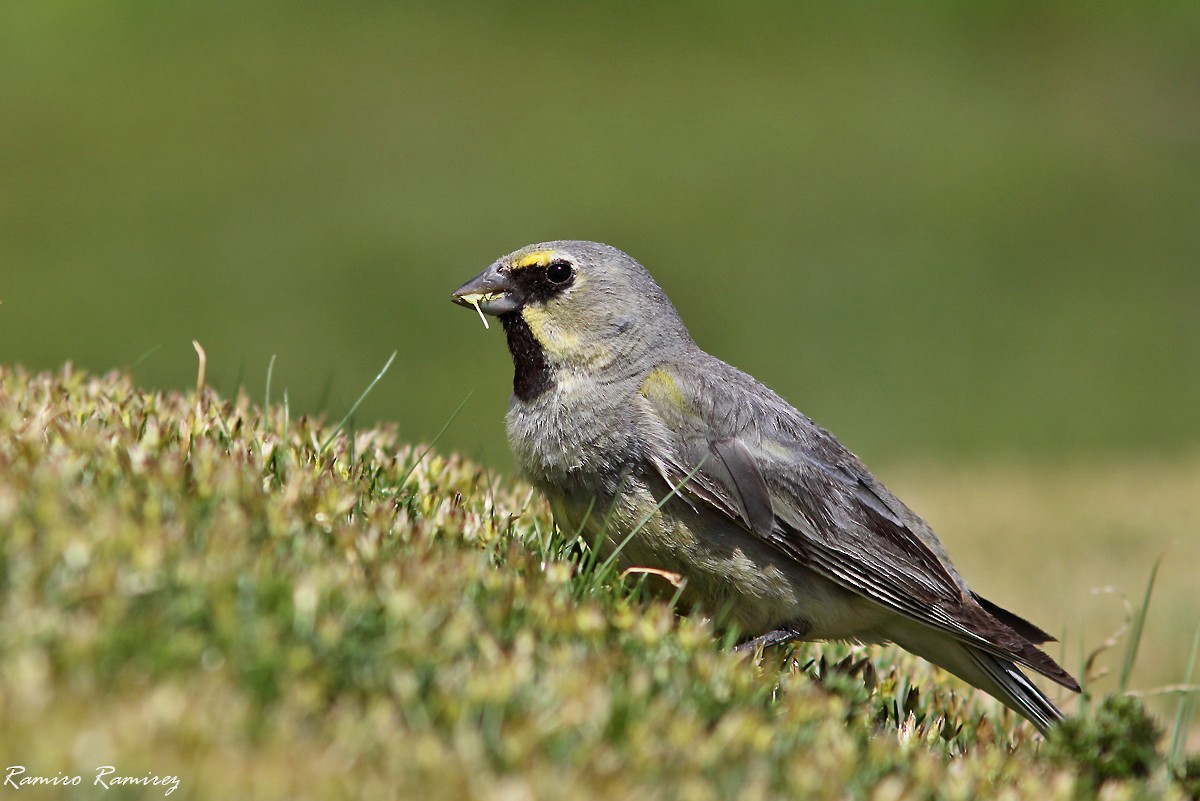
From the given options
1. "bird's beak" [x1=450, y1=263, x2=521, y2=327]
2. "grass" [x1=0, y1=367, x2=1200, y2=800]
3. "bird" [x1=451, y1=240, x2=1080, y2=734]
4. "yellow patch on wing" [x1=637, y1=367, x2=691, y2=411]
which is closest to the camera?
"grass" [x1=0, y1=367, x2=1200, y2=800]

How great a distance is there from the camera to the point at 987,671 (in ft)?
19.9

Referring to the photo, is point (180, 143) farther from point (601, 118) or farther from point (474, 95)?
point (601, 118)

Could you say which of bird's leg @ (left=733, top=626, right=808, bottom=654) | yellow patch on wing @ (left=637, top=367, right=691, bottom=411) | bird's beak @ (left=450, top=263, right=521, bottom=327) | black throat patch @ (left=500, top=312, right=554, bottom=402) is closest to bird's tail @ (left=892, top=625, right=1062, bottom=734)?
bird's leg @ (left=733, top=626, right=808, bottom=654)

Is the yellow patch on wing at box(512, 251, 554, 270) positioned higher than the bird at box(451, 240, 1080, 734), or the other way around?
the yellow patch on wing at box(512, 251, 554, 270)

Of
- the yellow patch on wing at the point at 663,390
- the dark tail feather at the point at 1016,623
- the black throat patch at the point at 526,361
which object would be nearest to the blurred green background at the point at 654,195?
the black throat patch at the point at 526,361

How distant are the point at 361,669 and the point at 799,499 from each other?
2855 mm

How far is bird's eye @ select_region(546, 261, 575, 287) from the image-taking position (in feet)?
20.4

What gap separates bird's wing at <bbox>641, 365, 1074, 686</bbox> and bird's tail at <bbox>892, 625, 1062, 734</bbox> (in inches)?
7.4

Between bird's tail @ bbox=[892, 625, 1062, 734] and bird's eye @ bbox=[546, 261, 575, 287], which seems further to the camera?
bird's eye @ bbox=[546, 261, 575, 287]

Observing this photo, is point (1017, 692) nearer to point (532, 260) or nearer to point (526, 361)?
point (526, 361)

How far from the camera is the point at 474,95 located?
30.5 m

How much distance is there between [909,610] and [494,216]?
19.2 m

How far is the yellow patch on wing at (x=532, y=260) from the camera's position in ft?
20.4

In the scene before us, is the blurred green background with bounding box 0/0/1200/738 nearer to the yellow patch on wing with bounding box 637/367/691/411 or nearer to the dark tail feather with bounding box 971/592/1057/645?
the dark tail feather with bounding box 971/592/1057/645
